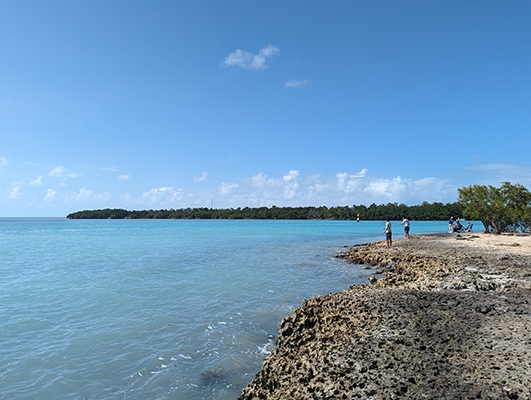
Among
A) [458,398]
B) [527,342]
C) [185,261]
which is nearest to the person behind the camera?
[458,398]

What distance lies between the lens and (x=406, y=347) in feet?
19.7

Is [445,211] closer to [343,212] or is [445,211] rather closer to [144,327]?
[343,212]

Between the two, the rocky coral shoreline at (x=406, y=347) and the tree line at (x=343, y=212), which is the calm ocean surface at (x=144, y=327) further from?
the tree line at (x=343, y=212)

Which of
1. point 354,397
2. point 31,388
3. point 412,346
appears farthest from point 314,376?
point 31,388

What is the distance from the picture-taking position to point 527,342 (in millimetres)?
5973

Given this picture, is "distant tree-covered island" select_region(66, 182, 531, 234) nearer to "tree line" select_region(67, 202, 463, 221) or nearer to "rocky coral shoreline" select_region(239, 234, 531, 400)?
"tree line" select_region(67, 202, 463, 221)

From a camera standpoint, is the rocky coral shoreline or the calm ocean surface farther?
the calm ocean surface

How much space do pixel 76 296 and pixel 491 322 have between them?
591 inches

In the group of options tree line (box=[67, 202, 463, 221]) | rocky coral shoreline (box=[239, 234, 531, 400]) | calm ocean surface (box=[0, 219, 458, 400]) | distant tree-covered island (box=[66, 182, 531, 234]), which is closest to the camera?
rocky coral shoreline (box=[239, 234, 531, 400])

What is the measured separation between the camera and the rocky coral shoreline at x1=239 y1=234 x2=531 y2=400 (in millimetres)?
4844

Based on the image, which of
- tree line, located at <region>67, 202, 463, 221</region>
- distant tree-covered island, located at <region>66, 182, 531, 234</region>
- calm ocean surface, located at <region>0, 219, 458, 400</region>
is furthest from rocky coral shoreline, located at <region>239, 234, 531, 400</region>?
tree line, located at <region>67, 202, 463, 221</region>

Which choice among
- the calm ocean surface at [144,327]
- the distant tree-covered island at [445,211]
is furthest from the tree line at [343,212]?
the calm ocean surface at [144,327]

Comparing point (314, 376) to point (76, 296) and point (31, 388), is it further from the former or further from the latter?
point (76, 296)

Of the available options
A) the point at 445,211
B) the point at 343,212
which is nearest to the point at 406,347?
the point at 445,211
